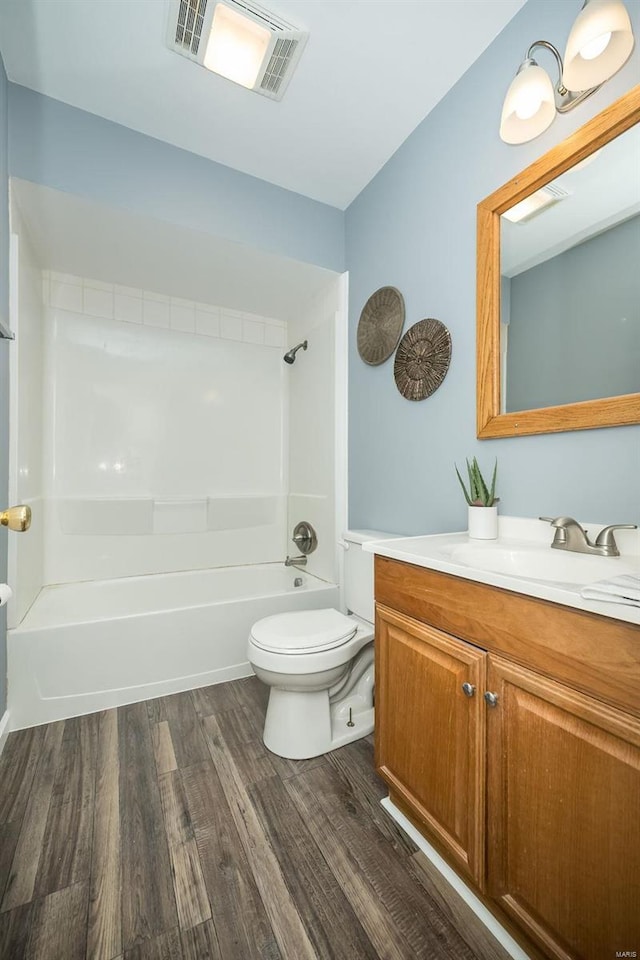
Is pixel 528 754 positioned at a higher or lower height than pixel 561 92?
lower

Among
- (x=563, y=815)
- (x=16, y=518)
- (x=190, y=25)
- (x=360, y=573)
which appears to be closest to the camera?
(x=563, y=815)

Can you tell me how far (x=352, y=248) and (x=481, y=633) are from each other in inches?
83.0

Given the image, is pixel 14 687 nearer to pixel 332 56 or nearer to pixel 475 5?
pixel 332 56

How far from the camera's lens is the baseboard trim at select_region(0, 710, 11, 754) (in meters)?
1.50

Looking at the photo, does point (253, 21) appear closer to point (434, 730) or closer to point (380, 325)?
point (380, 325)

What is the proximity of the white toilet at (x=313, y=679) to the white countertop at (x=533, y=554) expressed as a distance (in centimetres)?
48

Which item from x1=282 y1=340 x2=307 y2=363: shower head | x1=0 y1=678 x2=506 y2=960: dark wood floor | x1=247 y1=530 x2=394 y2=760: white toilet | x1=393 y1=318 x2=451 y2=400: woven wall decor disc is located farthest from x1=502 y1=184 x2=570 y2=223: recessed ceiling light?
x1=0 y1=678 x2=506 y2=960: dark wood floor

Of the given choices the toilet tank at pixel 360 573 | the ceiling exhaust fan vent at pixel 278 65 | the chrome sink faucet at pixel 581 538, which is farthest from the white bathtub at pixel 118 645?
the ceiling exhaust fan vent at pixel 278 65

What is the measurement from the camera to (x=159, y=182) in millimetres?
1822

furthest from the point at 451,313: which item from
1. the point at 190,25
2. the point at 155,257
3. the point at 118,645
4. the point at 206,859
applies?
the point at 118,645

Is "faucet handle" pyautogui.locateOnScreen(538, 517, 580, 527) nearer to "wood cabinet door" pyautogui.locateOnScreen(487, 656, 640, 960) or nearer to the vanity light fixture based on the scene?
"wood cabinet door" pyautogui.locateOnScreen(487, 656, 640, 960)

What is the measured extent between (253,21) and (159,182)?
73 cm

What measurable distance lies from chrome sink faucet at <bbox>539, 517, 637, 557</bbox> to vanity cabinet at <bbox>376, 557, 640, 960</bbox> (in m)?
0.36

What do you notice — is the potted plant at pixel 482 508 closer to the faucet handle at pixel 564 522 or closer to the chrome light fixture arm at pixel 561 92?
the faucet handle at pixel 564 522
